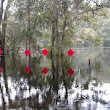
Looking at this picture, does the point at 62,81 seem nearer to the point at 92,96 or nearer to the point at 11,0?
the point at 92,96

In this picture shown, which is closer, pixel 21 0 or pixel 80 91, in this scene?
pixel 80 91

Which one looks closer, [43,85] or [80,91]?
[80,91]

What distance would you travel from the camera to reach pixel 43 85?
9789 millimetres

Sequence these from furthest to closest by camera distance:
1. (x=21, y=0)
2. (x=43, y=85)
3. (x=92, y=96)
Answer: (x=21, y=0)
(x=43, y=85)
(x=92, y=96)

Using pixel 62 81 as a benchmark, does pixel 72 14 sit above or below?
above

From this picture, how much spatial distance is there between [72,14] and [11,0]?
6217mm

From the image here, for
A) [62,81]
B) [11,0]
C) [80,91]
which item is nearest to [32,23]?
[11,0]

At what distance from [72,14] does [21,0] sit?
486 cm

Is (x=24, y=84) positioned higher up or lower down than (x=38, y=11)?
lower down

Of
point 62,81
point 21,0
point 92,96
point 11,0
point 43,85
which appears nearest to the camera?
point 92,96

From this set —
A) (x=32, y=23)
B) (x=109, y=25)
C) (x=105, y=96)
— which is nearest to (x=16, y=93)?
(x=105, y=96)

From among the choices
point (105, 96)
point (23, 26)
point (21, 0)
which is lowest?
point (105, 96)

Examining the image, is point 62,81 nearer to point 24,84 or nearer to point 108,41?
point 24,84

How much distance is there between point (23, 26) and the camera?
77.1 ft
